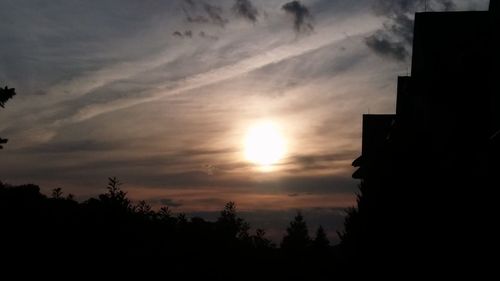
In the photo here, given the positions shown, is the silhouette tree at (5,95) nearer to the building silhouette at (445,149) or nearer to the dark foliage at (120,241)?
the dark foliage at (120,241)

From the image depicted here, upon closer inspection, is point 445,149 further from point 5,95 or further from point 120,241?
point 5,95

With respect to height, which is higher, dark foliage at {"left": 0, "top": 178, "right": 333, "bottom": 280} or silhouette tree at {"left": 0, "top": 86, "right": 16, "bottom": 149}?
silhouette tree at {"left": 0, "top": 86, "right": 16, "bottom": 149}

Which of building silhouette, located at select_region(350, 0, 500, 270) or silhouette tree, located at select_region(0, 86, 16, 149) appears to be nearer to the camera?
building silhouette, located at select_region(350, 0, 500, 270)

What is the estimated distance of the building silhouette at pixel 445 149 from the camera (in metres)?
11.4

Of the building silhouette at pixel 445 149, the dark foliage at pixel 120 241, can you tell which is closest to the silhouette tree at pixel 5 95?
the dark foliage at pixel 120 241

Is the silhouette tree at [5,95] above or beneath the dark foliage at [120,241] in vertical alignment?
above

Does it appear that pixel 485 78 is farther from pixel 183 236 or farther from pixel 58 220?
pixel 58 220

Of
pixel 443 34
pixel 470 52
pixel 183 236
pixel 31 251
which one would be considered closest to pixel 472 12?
pixel 443 34

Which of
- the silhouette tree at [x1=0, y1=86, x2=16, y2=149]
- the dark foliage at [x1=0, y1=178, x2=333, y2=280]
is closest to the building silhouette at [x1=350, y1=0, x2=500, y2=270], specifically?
the dark foliage at [x1=0, y1=178, x2=333, y2=280]

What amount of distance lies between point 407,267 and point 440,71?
534cm

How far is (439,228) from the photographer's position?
43.5 feet

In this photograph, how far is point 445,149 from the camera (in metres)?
13.7

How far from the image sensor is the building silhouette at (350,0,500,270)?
11.4m

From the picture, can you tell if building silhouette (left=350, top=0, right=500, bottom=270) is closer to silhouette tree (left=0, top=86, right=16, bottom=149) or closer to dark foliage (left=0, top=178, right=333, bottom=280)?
dark foliage (left=0, top=178, right=333, bottom=280)
